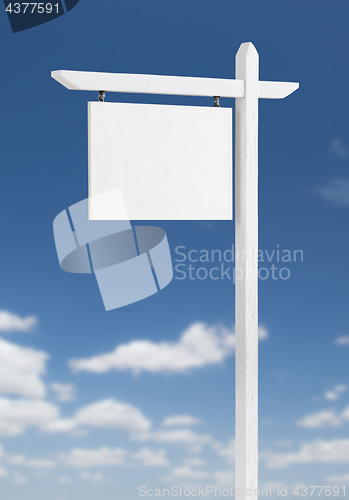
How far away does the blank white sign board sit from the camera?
71.5 inches

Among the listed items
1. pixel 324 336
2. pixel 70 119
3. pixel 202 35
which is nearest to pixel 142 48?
pixel 202 35

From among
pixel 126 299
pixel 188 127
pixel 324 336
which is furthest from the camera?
pixel 324 336

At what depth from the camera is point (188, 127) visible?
1.89 m

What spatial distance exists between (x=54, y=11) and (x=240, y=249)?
156 cm

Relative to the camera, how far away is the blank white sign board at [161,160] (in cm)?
182

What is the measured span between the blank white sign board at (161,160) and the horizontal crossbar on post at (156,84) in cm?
6

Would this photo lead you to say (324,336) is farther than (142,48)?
Yes

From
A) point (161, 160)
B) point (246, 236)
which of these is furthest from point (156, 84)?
point (246, 236)

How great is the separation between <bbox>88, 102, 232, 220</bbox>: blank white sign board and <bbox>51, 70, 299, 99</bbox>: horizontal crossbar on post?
0.06m

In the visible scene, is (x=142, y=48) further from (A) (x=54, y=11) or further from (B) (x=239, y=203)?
(B) (x=239, y=203)

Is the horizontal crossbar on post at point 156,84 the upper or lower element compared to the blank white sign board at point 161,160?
upper

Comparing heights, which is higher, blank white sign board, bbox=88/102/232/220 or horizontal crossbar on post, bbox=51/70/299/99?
horizontal crossbar on post, bbox=51/70/299/99

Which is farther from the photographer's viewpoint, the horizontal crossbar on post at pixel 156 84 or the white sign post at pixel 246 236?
the white sign post at pixel 246 236

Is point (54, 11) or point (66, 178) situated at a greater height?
point (54, 11)
